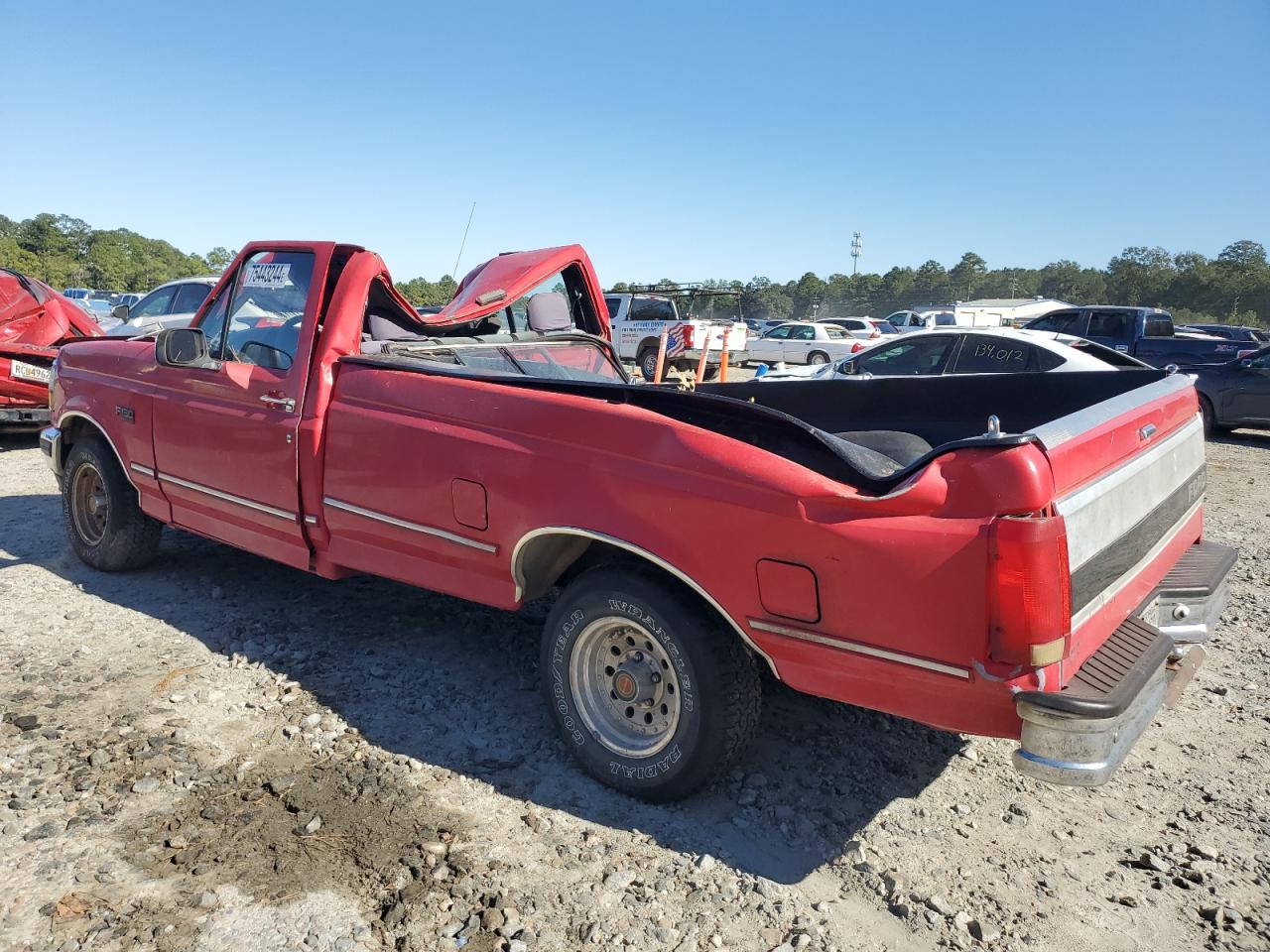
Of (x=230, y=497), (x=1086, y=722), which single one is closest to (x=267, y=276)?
(x=230, y=497)

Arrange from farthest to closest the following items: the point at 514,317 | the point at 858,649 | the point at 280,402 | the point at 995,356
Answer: the point at 995,356 < the point at 514,317 < the point at 280,402 < the point at 858,649

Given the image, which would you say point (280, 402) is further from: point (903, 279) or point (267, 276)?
point (903, 279)

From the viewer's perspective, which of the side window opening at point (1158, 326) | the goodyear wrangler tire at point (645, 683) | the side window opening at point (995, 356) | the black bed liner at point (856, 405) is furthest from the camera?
the side window opening at point (1158, 326)

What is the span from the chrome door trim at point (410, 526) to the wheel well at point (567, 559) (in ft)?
0.49

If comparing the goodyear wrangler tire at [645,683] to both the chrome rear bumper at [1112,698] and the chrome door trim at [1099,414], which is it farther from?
the chrome door trim at [1099,414]

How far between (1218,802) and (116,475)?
568cm

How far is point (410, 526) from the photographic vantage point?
3600 mm

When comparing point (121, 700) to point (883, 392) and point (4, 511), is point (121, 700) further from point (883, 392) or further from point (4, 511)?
point (4, 511)

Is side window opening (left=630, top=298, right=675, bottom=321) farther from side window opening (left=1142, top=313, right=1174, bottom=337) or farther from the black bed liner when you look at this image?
the black bed liner

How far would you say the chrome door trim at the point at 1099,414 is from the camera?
245 cm

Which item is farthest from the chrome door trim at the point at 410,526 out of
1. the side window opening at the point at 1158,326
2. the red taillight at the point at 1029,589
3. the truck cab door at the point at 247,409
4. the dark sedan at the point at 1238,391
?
the side window opening at the point at 1158,326

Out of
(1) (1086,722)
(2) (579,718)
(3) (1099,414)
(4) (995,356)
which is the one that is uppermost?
(3) (1099,414)

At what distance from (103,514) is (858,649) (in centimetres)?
481

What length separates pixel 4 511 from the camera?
6.98 metres
